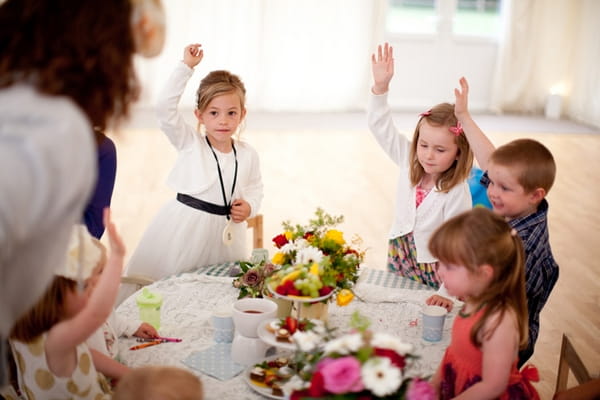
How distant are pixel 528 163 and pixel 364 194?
3751 millimetres

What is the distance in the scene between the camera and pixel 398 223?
307cm

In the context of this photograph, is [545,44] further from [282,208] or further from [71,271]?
[71,271]

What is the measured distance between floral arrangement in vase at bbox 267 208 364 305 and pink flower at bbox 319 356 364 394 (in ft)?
1.56

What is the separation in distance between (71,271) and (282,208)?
3.90m

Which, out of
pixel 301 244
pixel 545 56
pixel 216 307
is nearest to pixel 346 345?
pixel 301 244

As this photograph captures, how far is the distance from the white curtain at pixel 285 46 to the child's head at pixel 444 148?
6.47 metres

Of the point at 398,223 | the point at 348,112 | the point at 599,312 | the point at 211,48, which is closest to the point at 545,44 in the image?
the point at 348,112

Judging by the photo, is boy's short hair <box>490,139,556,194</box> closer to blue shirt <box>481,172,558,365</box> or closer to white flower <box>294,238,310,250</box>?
blue shirt <box>481,172,558,365</box>

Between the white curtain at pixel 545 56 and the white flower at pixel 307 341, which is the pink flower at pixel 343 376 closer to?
the white flower at pixel 307 341

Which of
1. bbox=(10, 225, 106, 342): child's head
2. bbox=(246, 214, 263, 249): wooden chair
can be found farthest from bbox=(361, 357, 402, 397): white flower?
bbox=(246, 214, 263, 249): wooden chair

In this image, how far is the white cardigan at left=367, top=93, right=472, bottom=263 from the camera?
2918mm

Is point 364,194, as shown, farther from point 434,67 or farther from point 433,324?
point 434,67

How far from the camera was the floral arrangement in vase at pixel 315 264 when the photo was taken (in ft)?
6.68

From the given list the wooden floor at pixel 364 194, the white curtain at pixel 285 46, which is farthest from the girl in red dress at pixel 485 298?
the white curtain at pixel 285 46
